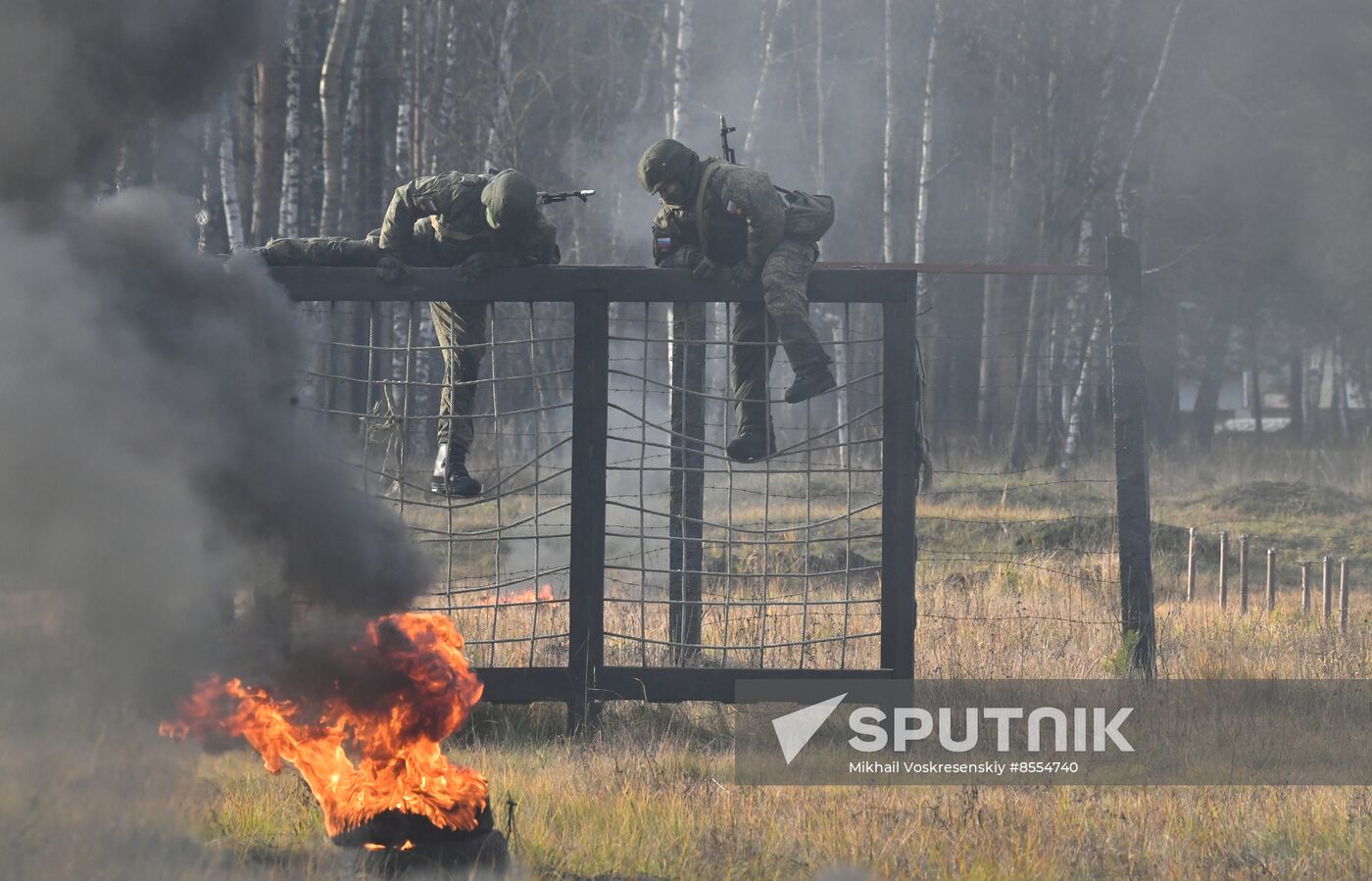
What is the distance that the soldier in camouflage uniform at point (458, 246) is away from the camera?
7242 mm

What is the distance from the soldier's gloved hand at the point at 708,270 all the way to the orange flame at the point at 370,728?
104 inches

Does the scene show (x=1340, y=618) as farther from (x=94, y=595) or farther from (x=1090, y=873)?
(x=94, y=595)

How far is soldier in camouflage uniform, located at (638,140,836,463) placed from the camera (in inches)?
285

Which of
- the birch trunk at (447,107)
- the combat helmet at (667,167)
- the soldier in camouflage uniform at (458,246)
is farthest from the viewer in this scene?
the birch trunk at (447,107)

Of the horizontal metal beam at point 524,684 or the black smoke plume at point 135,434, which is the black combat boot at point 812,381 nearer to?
the horizontal metal beam at point 524,684

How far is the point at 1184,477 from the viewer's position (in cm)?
2009

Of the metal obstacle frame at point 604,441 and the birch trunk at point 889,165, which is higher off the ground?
the birch trunk at point 889,165

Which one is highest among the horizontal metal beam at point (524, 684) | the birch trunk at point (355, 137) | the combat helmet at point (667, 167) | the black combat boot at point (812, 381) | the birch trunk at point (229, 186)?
the birch trunk at point (355, 137)

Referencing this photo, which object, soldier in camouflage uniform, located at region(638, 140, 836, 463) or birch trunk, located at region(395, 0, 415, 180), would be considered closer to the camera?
soldier in camouflage uniform, located at region(638, 140, 836, 463)

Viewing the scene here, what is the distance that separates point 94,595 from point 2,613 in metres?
0.45

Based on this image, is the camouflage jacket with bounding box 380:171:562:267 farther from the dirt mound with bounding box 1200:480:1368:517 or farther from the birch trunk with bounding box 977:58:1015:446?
the birch trunk with bounding box 977:58:1015:446

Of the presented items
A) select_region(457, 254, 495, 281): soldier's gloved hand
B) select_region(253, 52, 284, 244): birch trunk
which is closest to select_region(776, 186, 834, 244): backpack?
select_region(457, 254, 495, 281): soldier's gloved hand

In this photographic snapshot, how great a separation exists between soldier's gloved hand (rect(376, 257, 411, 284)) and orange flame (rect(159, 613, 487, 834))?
7.71 feet

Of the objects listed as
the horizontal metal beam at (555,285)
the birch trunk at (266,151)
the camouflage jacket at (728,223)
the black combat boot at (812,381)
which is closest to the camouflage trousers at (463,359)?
the horizontal metal beam at (555,285)
